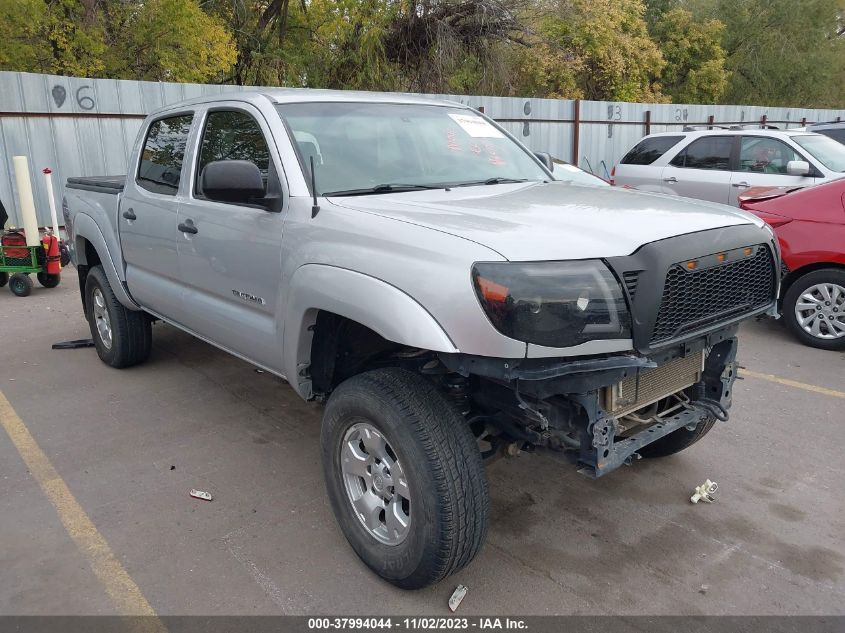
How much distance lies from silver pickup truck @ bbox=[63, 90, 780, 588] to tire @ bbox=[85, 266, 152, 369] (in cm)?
140

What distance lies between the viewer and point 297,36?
21.4 m

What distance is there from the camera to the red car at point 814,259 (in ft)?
20.2

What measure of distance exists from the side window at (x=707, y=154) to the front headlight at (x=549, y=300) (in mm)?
8282

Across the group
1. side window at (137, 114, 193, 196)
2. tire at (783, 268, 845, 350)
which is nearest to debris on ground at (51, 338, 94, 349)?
side window at (137, 114, 193, 196)

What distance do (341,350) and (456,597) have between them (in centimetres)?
124

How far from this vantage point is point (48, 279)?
8852mm

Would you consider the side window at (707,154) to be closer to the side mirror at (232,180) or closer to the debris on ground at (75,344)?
the debris on ground at (75,344)

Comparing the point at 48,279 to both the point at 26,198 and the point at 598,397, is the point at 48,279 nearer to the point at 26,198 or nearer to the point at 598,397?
the point at 26,198

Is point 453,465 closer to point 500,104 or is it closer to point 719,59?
point 500,104

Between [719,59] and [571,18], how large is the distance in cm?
965

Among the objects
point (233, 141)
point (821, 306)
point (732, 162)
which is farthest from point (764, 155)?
point (233, 141)

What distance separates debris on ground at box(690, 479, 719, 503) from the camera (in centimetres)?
372

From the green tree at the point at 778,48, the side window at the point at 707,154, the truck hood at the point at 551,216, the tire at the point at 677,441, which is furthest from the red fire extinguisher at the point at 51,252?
the green tree at the point at 778,48

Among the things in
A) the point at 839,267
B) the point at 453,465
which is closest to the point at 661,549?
the point at 453,465
